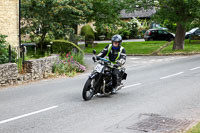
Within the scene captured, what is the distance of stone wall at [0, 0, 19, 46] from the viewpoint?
65.0ft

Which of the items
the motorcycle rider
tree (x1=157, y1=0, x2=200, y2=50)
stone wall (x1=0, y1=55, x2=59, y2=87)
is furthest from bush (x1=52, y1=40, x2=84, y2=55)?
tree (x1=157, y1=0, x2=200, y2=50)

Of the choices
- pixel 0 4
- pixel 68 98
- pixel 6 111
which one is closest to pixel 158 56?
pixel 0 4

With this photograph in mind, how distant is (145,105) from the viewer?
10.1 m

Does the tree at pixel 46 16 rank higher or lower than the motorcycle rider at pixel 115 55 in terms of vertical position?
higher

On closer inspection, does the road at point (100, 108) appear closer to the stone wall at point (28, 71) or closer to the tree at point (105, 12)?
the stone wall at point (28, 71)

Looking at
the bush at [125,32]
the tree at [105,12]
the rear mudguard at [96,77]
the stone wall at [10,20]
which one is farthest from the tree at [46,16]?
the bush at [125,32]

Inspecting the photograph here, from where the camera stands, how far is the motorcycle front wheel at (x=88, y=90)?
1025 cm

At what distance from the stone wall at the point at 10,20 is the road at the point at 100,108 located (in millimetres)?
6162

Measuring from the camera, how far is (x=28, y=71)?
1542cm

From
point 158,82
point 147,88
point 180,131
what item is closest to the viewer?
point 180,131

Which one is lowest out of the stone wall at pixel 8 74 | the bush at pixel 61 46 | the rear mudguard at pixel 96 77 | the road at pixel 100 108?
the road at pixel 100 108

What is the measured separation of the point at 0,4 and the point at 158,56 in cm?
1193

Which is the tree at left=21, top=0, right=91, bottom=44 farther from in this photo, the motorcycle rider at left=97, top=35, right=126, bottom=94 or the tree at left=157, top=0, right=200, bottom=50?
the motorcycle rider at left=97, top=35, right=126, bottom=94

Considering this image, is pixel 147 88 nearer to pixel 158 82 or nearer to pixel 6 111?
Answer: pixel 158 82
